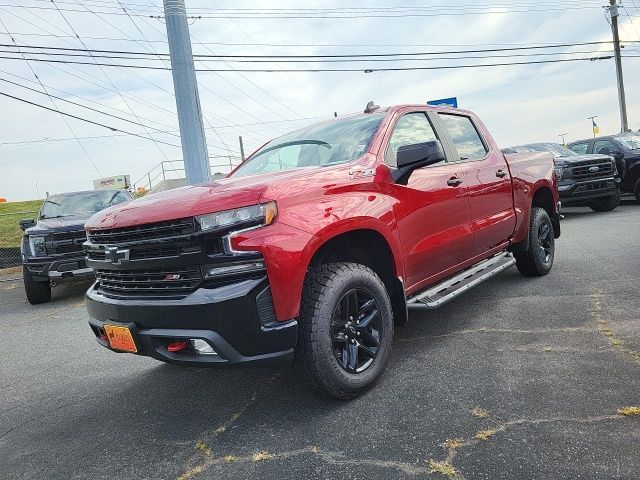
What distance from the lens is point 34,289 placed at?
298 inches

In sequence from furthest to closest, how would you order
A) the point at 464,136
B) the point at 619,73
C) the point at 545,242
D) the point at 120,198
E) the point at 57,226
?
the point at 619,73 < the point at 120,198 < the point at 57,226 < the point at 545,242 < the point at 464,136

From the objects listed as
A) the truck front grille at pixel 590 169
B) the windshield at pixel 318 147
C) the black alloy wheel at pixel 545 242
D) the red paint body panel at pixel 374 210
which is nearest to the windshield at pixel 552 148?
the truck front grille at pixel 590 169

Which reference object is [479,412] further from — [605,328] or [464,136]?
[464,136]

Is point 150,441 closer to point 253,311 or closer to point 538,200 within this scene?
point 253,311

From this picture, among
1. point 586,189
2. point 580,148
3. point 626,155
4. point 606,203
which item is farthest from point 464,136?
point 580,148

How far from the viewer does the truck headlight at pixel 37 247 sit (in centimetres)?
730

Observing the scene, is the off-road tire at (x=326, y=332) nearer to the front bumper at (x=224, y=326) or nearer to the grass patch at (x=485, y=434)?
the front bumper at (x=224, y=326)

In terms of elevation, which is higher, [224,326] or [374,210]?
[374,210]

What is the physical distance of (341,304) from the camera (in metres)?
3.04

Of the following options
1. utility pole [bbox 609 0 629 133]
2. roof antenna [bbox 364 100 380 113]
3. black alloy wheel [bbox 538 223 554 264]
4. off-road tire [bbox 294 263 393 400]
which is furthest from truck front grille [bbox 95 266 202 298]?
utility pole [bbox 609 0 629 133]

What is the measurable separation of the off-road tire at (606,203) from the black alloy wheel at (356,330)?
33.9 ft

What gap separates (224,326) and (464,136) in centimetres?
311

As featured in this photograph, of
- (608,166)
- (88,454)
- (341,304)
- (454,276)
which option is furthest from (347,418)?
(608,166)

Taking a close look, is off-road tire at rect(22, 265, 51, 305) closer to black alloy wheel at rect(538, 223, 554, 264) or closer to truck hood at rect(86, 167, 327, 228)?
truck hood at rect(86, 167, 327, 228)
